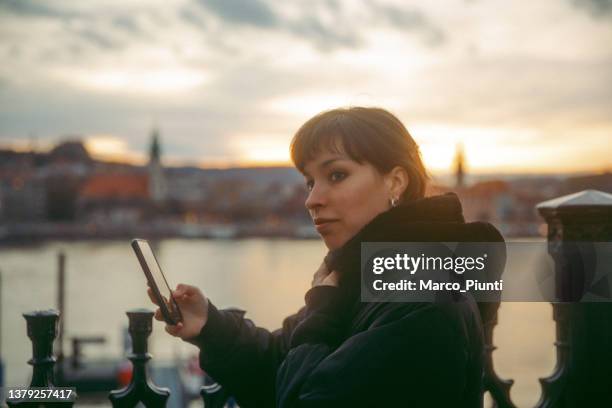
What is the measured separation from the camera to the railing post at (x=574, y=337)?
2.31 m

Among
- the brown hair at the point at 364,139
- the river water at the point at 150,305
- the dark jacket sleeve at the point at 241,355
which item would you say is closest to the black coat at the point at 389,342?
the brown hair at the point at 364,139

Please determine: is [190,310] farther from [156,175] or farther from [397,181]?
[156,175]

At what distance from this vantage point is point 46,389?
1840mm

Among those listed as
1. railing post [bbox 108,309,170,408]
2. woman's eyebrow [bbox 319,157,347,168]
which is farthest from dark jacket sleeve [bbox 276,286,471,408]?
railing post [bbox 108,309,170,408]

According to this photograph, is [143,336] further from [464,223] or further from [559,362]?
[559,362]

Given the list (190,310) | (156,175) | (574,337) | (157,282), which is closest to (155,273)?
(157,282)

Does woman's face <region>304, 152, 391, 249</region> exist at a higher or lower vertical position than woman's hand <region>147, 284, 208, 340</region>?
higher

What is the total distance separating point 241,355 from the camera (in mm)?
1832

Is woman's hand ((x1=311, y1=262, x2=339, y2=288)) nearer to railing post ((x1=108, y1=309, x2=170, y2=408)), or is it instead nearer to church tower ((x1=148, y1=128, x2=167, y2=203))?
railing post ((x1=108, y1=309, x2=170, y2=408))

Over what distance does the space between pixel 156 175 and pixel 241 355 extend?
124 m

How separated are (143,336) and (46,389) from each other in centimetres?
29

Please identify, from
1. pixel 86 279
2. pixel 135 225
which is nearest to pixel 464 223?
pixel 86 279

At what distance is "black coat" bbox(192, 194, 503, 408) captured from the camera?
129 cm

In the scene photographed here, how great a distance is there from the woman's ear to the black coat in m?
0.08
